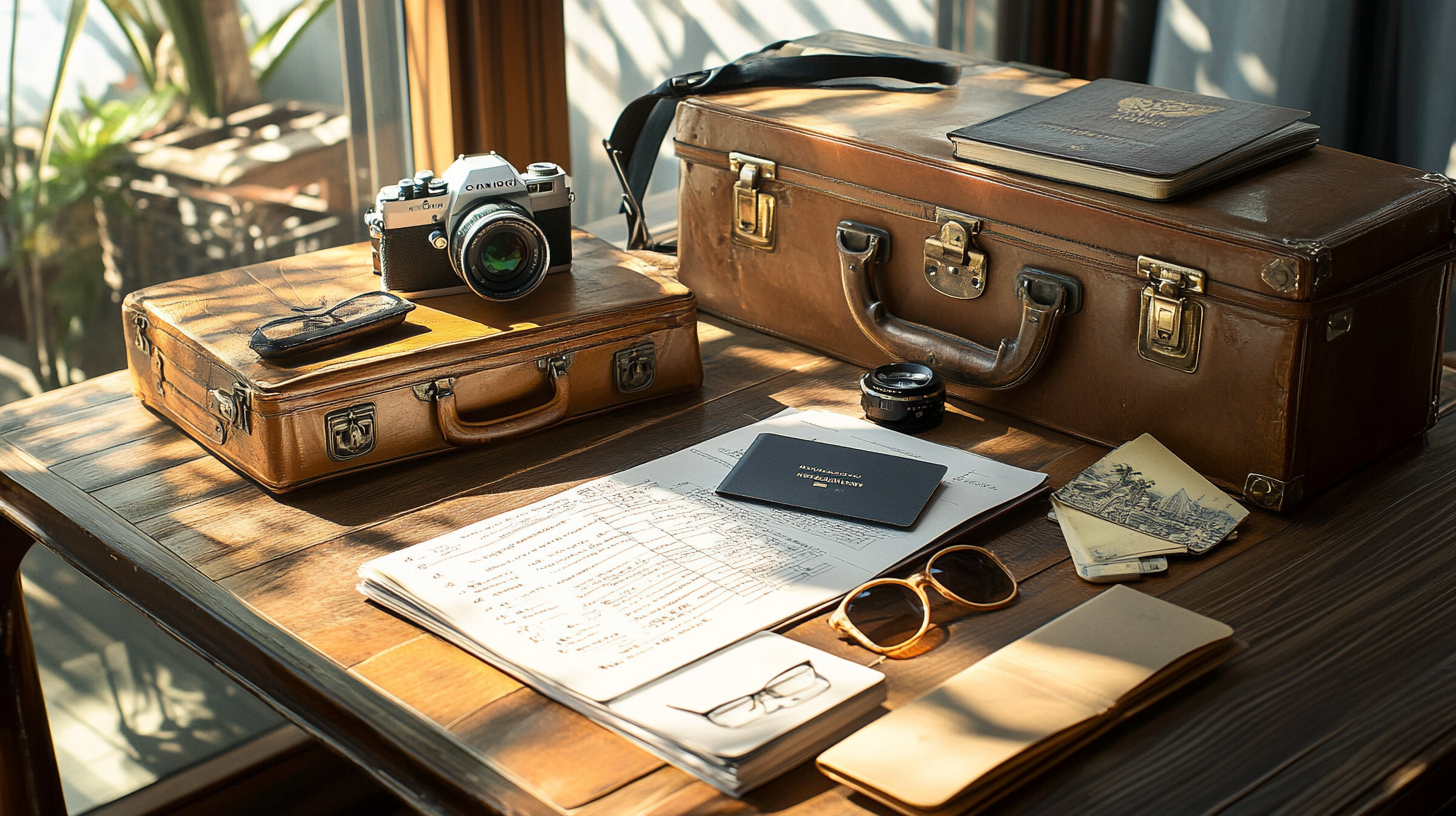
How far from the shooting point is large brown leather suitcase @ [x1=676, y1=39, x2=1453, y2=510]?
1.04 metres

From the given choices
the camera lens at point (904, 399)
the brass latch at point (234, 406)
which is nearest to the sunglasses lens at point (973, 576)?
the camera lens at point (904, 399)

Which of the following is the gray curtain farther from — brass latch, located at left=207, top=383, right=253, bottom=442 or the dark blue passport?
brass latch, located at left=207, top=383, right=253, bottom=442

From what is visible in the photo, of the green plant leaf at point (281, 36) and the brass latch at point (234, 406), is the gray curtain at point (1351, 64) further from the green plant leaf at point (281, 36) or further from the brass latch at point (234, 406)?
the brass latch at point (234, 406)

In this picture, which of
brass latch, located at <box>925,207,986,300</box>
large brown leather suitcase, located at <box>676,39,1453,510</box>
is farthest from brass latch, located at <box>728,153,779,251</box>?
brass latch, located at <box>925,207,986,300</box>

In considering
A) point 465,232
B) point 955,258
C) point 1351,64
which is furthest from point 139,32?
point 1351,64

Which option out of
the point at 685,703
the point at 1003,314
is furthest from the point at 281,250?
Result: the point at 685,703

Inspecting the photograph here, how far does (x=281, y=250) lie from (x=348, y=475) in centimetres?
73

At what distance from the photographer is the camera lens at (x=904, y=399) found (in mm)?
1203

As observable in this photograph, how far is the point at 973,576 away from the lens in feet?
3.17

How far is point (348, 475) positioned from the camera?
1.13 m

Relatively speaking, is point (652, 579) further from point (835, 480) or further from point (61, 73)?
point (61, 73)

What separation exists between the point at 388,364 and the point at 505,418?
13 centimetres

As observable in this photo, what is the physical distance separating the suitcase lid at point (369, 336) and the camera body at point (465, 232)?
0.03 metres

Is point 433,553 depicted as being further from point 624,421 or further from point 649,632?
point 624,421
